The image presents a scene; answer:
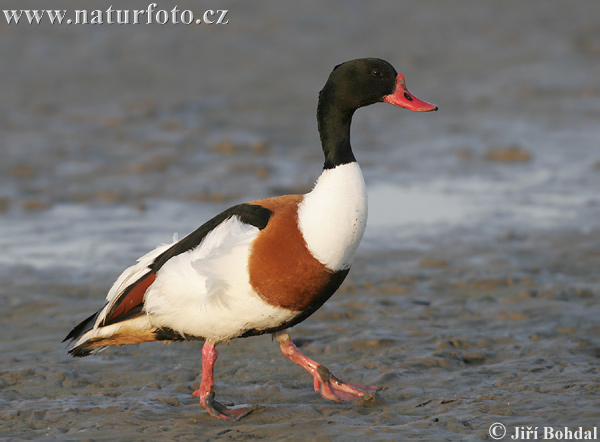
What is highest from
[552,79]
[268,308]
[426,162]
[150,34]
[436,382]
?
[150,34]

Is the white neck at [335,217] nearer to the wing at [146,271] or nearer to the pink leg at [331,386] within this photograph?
the wing at [146,271]

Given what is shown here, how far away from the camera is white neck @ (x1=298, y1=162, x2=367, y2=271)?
5.32 meters

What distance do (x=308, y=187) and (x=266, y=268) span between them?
5.18 metres

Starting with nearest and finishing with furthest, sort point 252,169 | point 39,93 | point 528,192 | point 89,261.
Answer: point 89,261 < point 528,192 < point 252,169 < point 39,93

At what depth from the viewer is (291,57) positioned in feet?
48.3

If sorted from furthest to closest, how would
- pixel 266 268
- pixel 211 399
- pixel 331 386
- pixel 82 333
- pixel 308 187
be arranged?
pixel 308 187
pixel 82 333
pixel 331 386
pixel 211 399
pixel 266 268

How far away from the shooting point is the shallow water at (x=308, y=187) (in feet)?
18.6

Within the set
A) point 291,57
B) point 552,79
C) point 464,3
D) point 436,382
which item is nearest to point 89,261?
point 436,382

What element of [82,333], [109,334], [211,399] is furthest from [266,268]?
[82,333]

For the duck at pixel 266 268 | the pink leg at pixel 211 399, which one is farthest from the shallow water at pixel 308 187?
the duck at pixel 266 268

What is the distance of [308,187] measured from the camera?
34.3ft

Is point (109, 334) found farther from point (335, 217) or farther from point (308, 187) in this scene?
point (308, 187)

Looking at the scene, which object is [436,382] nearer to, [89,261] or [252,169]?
[89,261]

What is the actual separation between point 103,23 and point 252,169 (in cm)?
521
